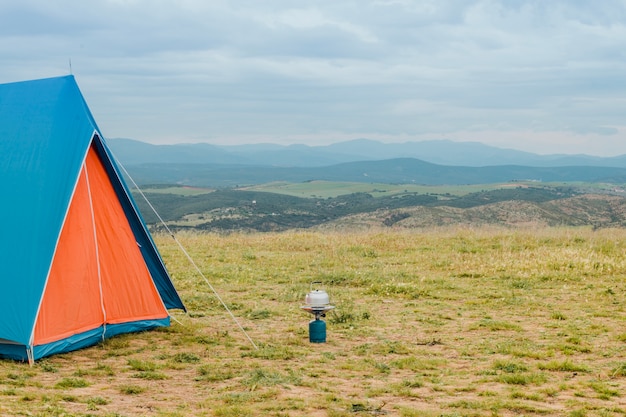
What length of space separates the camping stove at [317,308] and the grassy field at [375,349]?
0.90ft

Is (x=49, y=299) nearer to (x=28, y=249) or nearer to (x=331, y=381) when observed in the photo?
(x=28, y=249)

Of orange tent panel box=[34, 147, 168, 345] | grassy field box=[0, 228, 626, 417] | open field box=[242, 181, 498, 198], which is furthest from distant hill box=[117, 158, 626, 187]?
orange tent panel box=[34, 147, 168, 345]

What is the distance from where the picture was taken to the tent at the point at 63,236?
943 centimetres

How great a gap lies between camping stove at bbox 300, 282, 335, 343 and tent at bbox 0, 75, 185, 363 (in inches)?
96.4

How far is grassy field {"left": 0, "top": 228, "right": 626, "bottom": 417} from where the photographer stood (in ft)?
24.8

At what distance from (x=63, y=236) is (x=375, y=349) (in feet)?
14.8

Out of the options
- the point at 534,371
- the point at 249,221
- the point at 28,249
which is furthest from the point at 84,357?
the point at 249,221

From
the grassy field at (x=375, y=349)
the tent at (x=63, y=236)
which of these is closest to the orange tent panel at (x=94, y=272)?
the tent at (x=63, y=236)

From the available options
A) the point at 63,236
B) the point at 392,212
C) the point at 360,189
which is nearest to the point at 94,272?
the point at 63,236

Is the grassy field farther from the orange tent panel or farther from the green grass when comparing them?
the green grass

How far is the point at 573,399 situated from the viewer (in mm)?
7668

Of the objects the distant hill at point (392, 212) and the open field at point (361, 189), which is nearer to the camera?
the distant hill at point (392, 212)

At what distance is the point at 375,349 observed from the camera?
10.1 meters

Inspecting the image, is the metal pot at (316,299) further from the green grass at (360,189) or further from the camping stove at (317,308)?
the green grass at (360,189)
